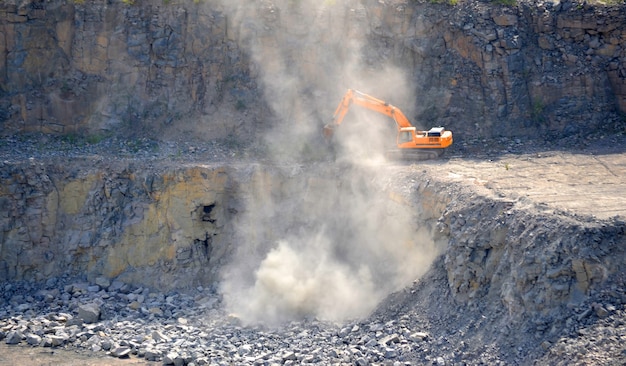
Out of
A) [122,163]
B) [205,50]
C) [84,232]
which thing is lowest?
[84,232]

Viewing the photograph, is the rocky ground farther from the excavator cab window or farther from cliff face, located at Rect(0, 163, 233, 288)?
the excavator cab window

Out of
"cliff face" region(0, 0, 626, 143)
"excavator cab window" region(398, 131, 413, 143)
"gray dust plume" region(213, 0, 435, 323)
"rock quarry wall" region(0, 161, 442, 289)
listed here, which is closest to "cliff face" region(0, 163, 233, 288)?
"rock quarry wall" region(0, 161, 442, 289)

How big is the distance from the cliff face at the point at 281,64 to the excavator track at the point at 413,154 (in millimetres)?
2164

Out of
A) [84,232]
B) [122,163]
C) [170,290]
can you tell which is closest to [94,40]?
[122,163]

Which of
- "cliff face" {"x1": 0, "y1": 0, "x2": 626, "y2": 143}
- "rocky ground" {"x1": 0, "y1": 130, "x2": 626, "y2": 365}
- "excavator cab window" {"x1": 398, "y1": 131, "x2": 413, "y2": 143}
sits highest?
"cliff face" {"x1": 0, "y1": 0, "x2": 626, "y2": 143}

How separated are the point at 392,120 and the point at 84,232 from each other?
908 cm

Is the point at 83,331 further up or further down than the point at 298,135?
further down

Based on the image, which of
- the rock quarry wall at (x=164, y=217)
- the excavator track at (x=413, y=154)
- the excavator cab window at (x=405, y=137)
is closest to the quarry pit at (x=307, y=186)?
the rock quarry wall at (x=164, y=217)

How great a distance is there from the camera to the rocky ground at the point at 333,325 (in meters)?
14.4

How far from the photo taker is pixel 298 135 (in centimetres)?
2416

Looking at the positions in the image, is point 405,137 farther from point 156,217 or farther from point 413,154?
point 156,217

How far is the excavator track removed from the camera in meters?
22.5

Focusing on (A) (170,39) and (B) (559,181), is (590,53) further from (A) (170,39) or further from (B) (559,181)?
(A) (170,39)

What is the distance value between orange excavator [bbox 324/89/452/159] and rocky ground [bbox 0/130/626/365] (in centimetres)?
52
